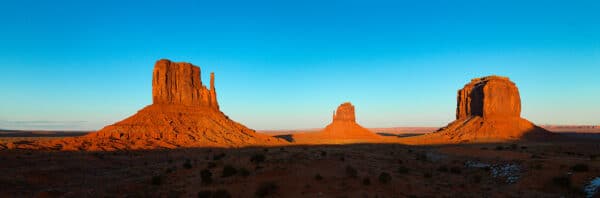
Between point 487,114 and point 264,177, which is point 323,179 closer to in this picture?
point 264,177

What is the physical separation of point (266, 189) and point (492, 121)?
304 ft

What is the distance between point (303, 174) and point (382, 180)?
12.5 feet

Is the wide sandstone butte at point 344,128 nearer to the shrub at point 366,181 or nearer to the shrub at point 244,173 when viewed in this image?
the shrub at point 244,173

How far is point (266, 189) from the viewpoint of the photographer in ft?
42.4

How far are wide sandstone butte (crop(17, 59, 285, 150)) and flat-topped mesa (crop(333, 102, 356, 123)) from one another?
64.6 metres

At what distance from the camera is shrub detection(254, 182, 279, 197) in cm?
1281

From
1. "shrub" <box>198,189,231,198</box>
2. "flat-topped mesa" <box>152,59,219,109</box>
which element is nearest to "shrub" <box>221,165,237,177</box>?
"shrub" <box>198,189,231,198</box>

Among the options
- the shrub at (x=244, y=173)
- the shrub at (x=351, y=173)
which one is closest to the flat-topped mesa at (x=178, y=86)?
the shrub at (x=244, y=173)

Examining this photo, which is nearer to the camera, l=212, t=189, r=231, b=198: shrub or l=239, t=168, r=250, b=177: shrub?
l=212, t=189, r=231, b=198: shrub

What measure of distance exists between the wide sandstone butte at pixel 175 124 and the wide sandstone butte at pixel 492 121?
48.2 metres

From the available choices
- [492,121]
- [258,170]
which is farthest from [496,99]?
[258,170]

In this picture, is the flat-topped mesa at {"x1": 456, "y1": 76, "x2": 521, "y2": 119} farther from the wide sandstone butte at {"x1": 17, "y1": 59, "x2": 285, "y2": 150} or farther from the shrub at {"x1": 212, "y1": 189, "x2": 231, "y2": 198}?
the shrub at {"x1": 212, "y1": 189, "x2": 231, "y2": 198}

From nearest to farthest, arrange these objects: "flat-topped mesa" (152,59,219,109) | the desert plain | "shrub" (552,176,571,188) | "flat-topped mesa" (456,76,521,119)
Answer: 1. the desert plain
2. "shrub" (552,176,571,188)
3. "flat-topped mesa" (152,59,219,109)
4. "flat-topped mesa" (456,76,521,119)

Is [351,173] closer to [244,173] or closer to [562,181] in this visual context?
[244,173]
